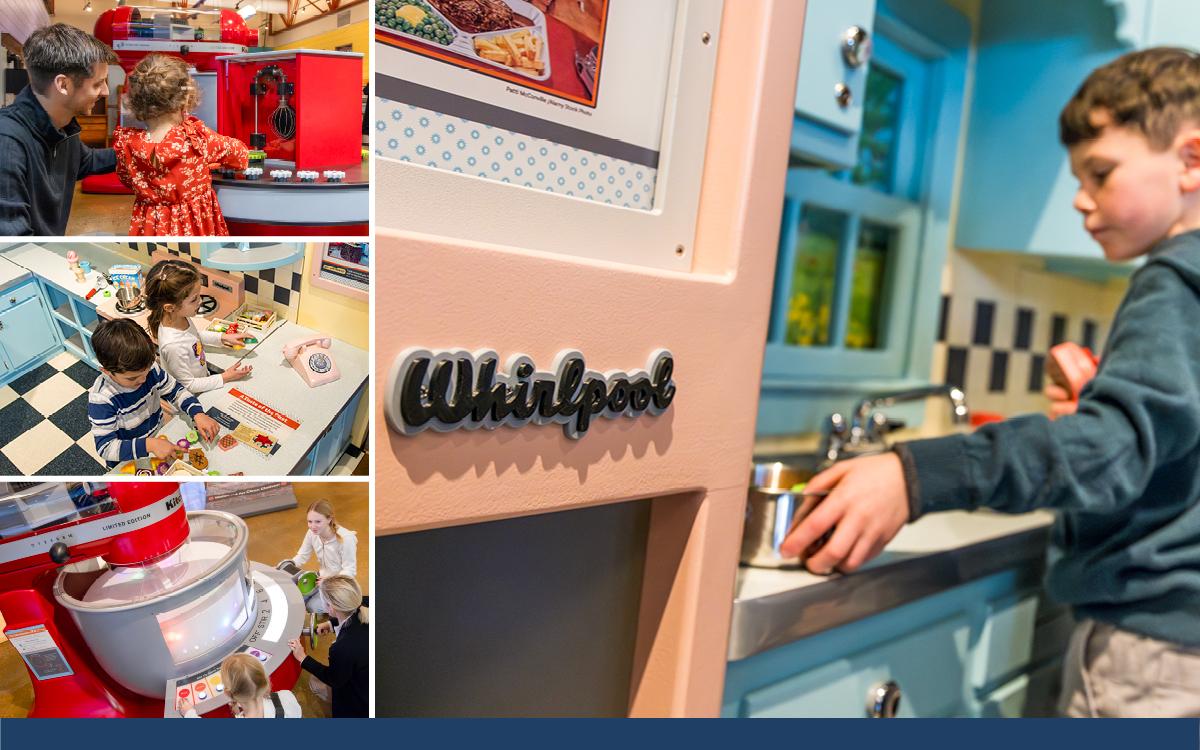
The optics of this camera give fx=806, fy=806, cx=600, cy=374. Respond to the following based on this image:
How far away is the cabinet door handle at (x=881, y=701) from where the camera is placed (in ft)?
3.20

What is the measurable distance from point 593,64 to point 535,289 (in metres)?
0.18

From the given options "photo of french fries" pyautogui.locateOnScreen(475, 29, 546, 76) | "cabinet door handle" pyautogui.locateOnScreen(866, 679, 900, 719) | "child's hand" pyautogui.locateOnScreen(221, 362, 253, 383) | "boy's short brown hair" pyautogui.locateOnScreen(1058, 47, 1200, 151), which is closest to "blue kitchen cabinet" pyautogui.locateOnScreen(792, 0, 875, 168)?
"boy's short brown hair" pyautogui.locateOnScreen(1058, 47, 1200, 151)

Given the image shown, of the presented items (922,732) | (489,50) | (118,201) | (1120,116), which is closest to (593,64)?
(489,50)

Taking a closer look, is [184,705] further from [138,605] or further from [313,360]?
[313,360]

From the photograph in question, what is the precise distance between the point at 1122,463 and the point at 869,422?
70 cm

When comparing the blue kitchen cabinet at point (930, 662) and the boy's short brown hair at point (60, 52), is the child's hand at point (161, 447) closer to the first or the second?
the boy's short brown hair at point (60, 52)

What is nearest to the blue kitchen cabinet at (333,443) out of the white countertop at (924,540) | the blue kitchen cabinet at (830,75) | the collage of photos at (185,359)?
the collage of photos at (185,359)

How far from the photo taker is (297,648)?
1.44 ft

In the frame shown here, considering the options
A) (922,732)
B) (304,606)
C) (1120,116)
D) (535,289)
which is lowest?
(922,732)

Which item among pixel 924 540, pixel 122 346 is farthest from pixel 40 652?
pixel 924 540

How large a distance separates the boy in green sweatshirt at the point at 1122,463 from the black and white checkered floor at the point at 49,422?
2.19 feet

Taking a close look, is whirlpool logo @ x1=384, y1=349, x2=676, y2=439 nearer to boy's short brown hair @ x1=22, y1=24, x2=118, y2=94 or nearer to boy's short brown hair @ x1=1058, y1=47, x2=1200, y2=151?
boy's short brown hair @ x1=22, y1=24, x2=118, y2=94

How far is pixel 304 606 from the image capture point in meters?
0.44

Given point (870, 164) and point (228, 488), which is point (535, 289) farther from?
point (870, 164)
